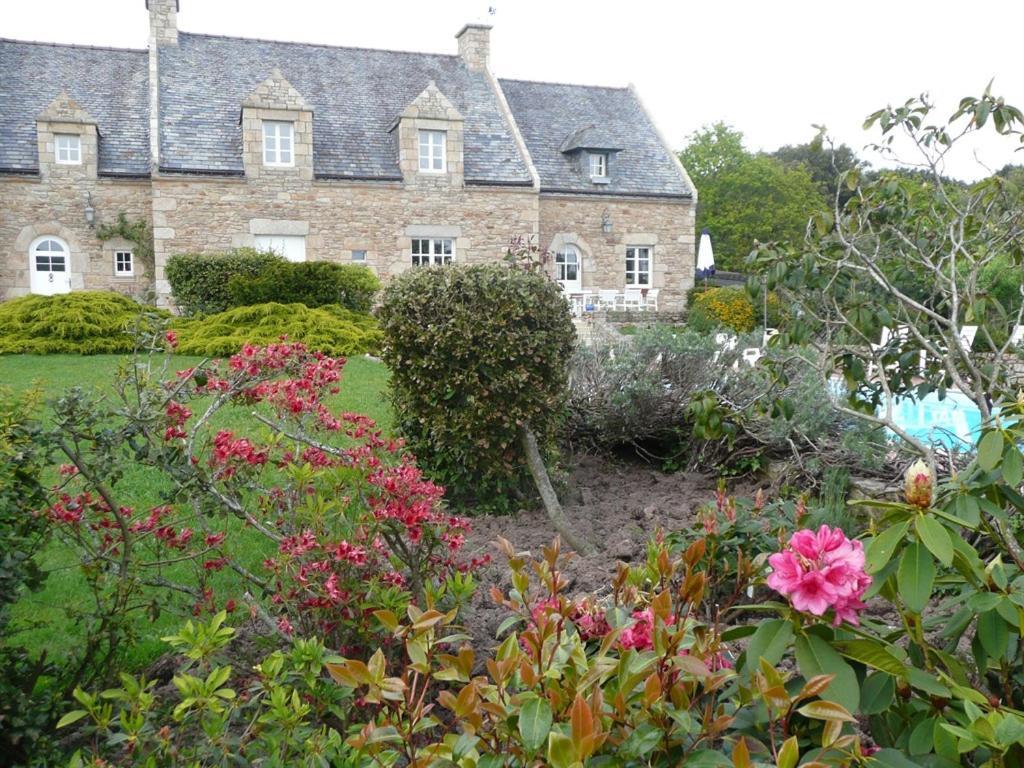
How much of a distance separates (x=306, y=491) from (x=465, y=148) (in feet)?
65.7

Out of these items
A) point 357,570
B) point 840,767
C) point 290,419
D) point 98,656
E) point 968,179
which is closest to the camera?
point 840,767

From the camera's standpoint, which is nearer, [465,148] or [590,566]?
[590,566]

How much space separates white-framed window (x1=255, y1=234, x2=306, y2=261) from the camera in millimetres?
20406

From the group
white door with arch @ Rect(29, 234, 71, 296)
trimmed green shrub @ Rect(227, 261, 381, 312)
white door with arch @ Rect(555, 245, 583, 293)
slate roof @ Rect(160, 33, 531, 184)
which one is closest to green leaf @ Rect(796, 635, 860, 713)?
trimmed green shrub @ Rect(227, 261, 381, 312)

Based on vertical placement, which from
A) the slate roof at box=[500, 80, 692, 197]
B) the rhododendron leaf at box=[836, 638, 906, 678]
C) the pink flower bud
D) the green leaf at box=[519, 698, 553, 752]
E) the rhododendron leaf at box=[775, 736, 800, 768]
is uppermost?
the slate roof at box=[500, 80, 692, 197]

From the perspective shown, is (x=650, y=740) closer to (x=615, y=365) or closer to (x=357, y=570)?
(x=357, y=570)

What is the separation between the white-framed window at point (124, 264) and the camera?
20234mm

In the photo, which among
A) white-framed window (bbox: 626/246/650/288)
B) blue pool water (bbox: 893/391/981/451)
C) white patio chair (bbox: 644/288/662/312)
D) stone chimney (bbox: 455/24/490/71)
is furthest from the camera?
white-framed window (bbox: 626/246/650/288)

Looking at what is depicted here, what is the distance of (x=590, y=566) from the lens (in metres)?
4.31

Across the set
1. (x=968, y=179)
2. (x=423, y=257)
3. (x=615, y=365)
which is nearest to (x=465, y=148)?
(x=423, y=257)

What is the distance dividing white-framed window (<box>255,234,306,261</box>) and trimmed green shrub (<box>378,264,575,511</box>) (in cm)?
1573

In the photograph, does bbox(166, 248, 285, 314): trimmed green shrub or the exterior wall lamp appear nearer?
bbox(166, 248, 285, 314): trimmed green shrub

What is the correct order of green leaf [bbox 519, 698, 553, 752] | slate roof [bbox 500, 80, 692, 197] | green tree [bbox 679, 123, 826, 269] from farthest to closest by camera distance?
green tree [bbox 679, 123, 826, 269] < slate roof [bbox 500, 80, 692, 197] < green leaf [bbox 519, 698, 553, 752]

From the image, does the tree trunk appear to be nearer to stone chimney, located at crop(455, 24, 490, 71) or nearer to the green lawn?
the green lawn
